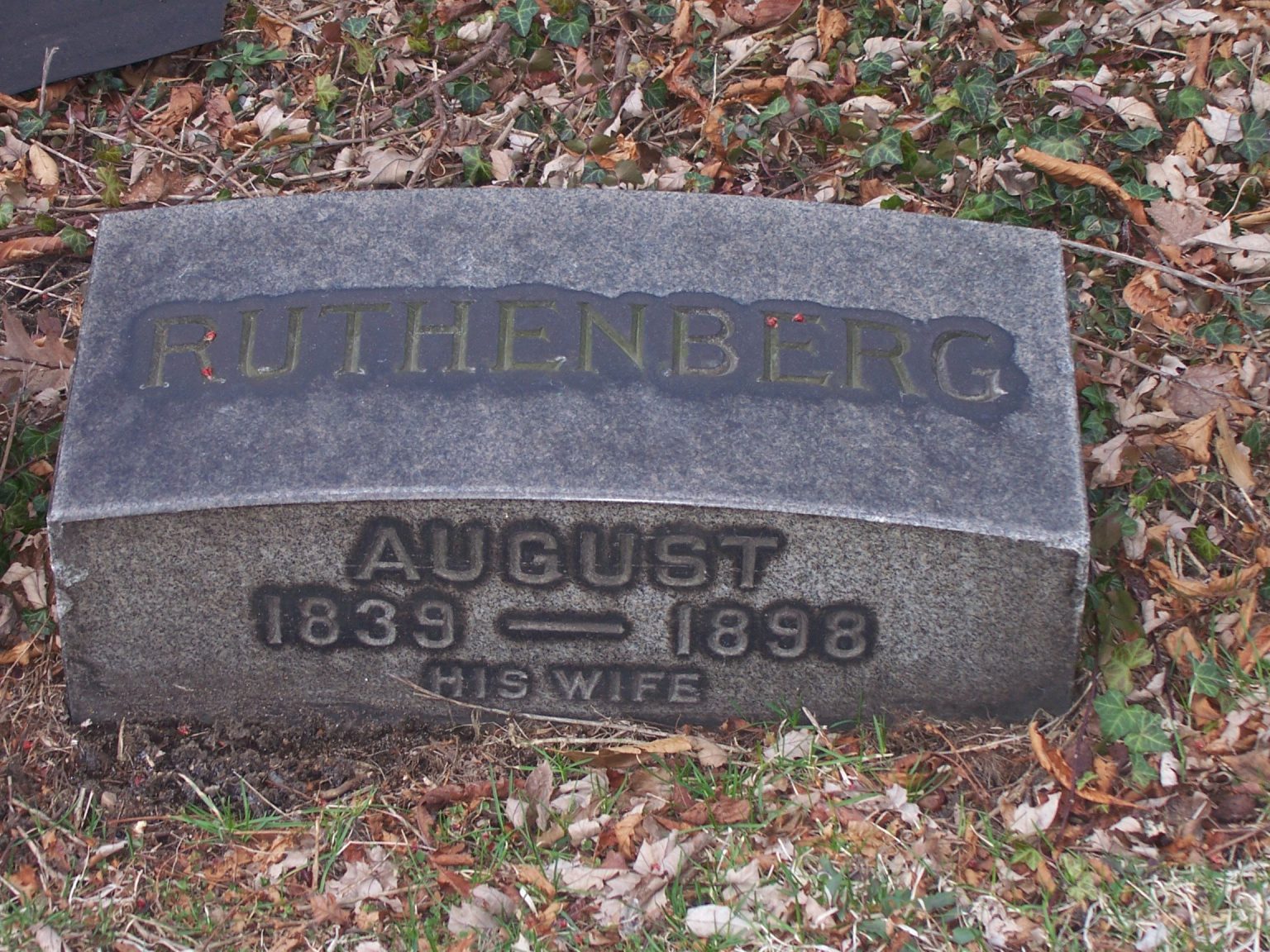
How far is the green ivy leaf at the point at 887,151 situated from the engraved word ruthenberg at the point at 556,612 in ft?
4.97

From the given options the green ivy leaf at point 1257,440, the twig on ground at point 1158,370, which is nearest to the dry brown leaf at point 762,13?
the twig on ground at point 1158,370

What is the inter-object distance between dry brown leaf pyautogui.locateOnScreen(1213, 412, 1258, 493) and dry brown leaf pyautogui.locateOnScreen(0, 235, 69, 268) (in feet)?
9.71

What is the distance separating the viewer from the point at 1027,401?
8.43ft

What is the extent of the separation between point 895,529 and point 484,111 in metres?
2.07

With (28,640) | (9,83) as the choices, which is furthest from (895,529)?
(9,83)

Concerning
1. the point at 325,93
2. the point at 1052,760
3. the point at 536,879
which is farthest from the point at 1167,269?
the point at 325,93

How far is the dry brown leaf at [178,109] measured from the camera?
3932mm

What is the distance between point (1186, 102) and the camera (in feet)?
11.7

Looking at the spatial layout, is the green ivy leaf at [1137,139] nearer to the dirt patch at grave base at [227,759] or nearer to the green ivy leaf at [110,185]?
the dirt patch at grave base at [227,759]

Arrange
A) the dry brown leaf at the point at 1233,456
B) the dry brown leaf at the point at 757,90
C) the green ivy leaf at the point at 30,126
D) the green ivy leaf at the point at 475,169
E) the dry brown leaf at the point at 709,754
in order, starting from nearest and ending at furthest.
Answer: the dry brown leaf at the point at 709,754
the dry brown leaf at the point at 1233,456
the green ivy leaf at the point at 475,169
the dry brown leaf at the point at 757,90
the green ivy leaf at the point at 30,126

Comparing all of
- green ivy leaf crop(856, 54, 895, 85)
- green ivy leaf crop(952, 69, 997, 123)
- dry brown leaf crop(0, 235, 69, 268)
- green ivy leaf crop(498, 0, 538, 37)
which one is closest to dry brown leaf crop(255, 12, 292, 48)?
green ivy leaf crop(498, 0, 538, 37)

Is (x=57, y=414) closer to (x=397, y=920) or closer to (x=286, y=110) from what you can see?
(x=286, y=110)

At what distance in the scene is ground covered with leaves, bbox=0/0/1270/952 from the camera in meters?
2.38

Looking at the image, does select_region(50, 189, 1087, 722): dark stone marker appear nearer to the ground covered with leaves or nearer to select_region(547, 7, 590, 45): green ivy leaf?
the ground covered with leaves
